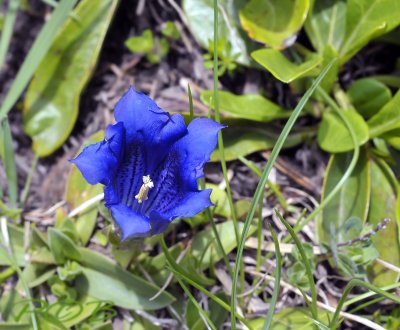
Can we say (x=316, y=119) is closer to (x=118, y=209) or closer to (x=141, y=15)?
(x=141, y=15)

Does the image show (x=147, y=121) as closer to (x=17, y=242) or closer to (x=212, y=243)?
(x=212, y=243)

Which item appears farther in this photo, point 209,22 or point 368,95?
point 209,22

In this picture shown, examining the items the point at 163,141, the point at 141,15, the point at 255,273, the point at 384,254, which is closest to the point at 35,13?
the point at 141,15

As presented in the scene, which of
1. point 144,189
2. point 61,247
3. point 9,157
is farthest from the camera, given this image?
point 9,157

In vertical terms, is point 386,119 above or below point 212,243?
above

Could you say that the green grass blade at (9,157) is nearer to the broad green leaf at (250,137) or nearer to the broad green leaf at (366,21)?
the broad green leaf at (250,137)

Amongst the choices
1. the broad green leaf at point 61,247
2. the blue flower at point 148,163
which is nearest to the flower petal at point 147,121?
the blue flower at point 148,163

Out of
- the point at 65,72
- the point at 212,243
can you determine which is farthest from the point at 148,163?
the point at 65,72
